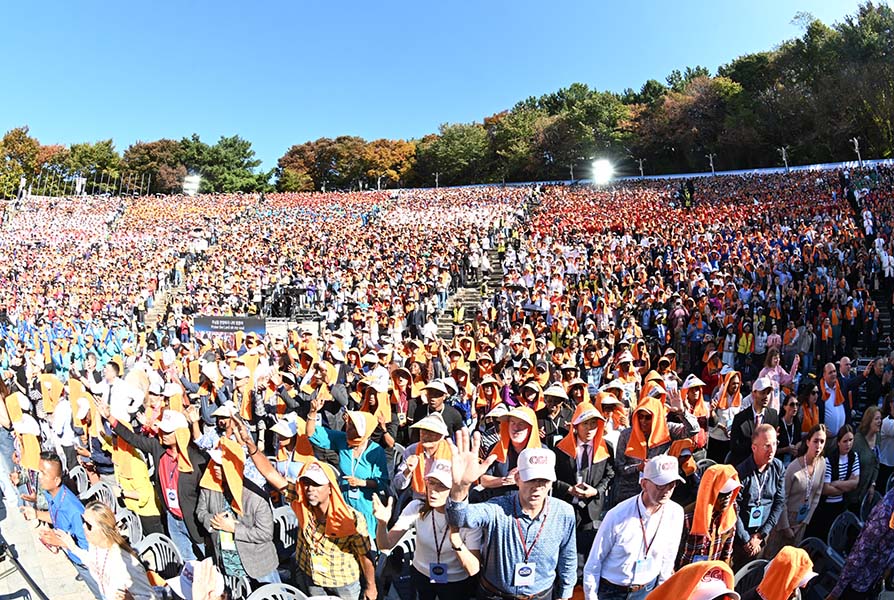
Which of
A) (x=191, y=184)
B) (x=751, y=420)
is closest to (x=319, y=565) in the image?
(x=751, y=420)

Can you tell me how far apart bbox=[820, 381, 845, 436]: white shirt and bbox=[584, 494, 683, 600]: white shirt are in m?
3.77

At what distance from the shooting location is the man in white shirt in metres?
2.89

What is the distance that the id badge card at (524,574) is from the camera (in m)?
2.82

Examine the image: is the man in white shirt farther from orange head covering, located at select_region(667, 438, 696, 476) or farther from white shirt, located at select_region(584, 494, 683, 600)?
orange head covering, located at select_region(667, 438, 696, 476)

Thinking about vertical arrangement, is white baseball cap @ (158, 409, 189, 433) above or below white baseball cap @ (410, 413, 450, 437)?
below

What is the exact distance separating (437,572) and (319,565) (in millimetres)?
731

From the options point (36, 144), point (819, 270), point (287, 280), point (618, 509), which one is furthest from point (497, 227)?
point (36, 144)

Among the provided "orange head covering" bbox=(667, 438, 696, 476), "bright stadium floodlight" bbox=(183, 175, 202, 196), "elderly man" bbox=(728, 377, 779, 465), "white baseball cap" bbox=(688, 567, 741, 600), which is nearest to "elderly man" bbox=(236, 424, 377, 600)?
"white baseball cap" bbox=(688, 567, 741, 600)

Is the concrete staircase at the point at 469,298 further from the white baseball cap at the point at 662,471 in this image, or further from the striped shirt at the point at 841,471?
the white baseball cap at the point at 662,471

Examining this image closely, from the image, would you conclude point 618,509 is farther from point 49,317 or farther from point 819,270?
point 49,317

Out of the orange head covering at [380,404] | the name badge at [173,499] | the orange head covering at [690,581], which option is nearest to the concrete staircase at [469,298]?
the orange head covering at [380,404]

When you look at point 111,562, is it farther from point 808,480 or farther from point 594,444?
point 808,480

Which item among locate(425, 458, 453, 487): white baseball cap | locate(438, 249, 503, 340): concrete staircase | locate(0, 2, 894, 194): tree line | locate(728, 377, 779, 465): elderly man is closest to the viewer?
locate(425, 458, 453, 487): white baseball cap

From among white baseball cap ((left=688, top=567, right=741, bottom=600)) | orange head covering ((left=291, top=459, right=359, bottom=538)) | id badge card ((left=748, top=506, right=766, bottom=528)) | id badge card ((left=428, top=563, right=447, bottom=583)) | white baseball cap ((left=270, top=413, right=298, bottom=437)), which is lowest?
id badge card ((left=748, top=506, right=766, bottom=528))
